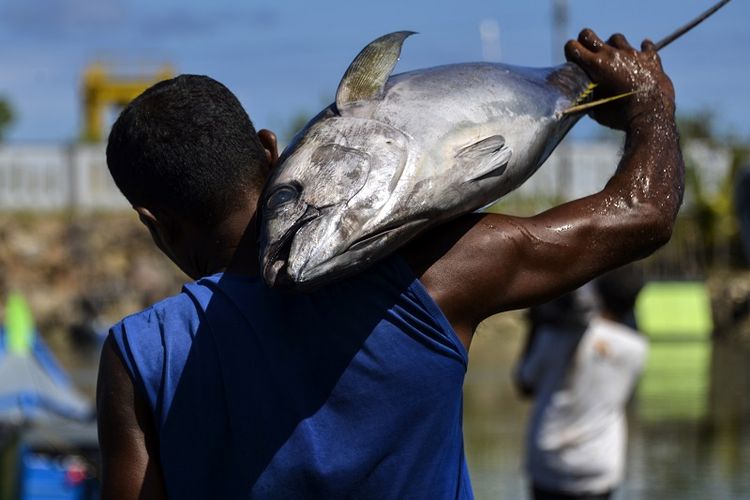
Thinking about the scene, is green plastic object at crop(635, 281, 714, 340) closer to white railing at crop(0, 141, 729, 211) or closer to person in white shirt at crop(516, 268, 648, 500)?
white railing at crop(0, 141, 729, 211)

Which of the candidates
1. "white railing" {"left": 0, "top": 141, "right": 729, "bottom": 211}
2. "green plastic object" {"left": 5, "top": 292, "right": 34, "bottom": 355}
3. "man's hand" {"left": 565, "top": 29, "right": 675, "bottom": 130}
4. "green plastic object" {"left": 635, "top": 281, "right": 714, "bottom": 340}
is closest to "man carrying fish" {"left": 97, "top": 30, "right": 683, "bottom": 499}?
"man's hand" {"left": 565, "top": 29, "right": 675, "bottom": 130}

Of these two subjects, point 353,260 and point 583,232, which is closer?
point 353,260

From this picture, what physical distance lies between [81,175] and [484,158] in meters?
30.1

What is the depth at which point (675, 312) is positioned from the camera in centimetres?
2498

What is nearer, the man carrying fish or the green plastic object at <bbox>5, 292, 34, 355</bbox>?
the man carrying fish

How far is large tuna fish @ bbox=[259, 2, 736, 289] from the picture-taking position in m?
2.13

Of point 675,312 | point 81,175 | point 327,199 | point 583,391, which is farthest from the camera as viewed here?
point 81,175

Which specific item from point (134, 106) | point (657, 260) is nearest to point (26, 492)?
point (134, 106)

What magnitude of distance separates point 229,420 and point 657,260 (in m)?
27.4

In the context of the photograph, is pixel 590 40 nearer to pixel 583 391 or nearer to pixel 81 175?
pixel 583 391

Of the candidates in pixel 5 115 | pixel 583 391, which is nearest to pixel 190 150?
pixel 583 391

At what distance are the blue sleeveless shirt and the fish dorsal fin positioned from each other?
0.94 ft

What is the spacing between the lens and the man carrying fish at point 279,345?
7.36 ft

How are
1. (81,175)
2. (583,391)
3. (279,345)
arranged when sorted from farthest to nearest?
1. (81,175)
2. (583,391)
3. (279,345)
